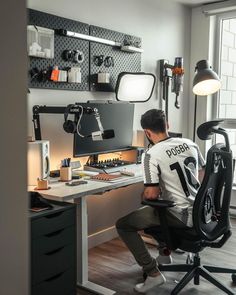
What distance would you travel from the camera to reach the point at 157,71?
3945mm

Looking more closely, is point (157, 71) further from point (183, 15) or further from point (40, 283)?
point (40, 283)

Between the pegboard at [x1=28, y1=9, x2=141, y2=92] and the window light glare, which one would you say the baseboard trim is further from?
the window light glare

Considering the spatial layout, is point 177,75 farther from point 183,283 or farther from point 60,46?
point 183,283

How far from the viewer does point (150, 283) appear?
2455 mm

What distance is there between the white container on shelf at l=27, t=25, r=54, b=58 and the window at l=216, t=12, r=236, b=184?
7.74 ft

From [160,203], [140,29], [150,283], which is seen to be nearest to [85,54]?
[140,29]

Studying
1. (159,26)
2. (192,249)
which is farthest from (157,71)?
(192,249)

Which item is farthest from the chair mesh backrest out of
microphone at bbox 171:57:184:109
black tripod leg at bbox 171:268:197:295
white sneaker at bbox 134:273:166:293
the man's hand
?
microphone at bbox 171:57:184:109

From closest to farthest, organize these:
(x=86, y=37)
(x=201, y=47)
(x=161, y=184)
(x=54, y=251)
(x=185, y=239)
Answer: (x=54, y=251), (x=185, y=239), (x=161, y=184), (x=86, y=37), (x=201, y=47)

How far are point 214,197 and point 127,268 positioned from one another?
99 cm

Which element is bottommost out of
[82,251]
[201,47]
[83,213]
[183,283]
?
[183,283]

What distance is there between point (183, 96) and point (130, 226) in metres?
2.37

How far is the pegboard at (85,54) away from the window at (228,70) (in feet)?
4.12

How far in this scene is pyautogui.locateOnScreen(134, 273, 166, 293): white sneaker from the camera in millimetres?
2443
